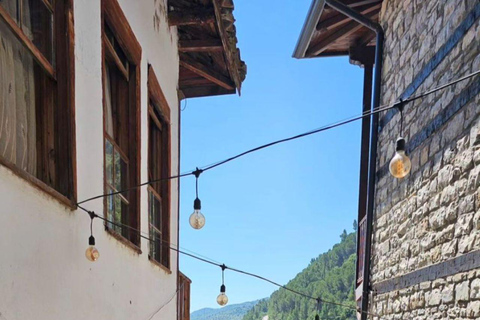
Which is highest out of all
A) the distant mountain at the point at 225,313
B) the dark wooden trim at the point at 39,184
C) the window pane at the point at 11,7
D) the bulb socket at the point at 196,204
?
the window pane at the point at 11,7

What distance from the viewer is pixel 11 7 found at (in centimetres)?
231

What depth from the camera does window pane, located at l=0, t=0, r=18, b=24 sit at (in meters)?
2.23

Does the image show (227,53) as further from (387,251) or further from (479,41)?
(479,41)

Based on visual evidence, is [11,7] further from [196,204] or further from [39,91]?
[196,204]

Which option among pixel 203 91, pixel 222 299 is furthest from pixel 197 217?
pixel 203 91

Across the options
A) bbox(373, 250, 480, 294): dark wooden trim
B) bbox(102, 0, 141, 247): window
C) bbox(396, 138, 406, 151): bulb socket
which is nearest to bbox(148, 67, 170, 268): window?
bbox(102, 0, 141, 247): window

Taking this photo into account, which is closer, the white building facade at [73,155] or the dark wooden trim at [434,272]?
the white building facade at [73,155]

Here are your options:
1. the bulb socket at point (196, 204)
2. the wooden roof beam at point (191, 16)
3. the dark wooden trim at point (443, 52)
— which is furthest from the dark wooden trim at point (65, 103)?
the wooden roof beam at point (191, 16)

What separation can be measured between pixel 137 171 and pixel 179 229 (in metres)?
Result: 2.39

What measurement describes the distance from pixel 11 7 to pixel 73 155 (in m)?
0.77

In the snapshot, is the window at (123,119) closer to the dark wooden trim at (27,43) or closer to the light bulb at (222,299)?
the dark wooden trim at (27,43)

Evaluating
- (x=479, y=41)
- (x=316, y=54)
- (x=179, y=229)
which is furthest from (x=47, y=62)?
(x=316, y=54)

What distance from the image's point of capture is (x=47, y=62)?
2652 millimetres

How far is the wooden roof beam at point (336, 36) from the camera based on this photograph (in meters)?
6.32
